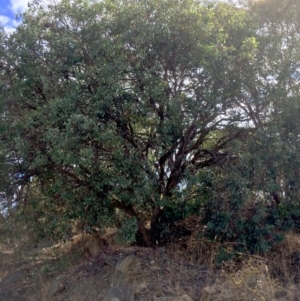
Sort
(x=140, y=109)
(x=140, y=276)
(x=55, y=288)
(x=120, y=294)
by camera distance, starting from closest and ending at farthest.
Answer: (x=120, y=294) → (x=140, y=109) → (x=140, y=276) → (x=55, y=288)

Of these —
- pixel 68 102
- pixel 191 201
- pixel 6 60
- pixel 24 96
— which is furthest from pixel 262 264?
pixel 6 60

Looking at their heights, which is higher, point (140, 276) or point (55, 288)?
point (55, 288)

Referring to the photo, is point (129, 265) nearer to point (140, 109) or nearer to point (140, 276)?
point (140, 276)

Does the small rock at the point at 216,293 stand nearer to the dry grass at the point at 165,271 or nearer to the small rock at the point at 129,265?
the dry grass at the point at 165,271

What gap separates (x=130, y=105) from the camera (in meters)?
8.87

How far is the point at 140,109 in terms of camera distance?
352 inches

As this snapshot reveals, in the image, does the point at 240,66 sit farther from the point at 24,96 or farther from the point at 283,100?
the point at 24,96

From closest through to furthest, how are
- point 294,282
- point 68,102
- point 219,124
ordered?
point 68,102 < point 294,282 < point 219,124

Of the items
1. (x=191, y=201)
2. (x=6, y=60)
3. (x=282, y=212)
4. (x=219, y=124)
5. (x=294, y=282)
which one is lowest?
(x=294, y=282)

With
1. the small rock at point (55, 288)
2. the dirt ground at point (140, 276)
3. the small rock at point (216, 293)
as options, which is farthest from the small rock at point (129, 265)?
the small rock at point (216, 293)

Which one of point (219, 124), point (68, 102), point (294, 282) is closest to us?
point (68, 102)

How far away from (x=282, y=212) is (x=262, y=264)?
121 centimetres

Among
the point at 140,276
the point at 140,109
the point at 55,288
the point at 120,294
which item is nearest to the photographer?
the point at 120,294

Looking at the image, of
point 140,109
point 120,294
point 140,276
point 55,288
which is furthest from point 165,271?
point 140,109
